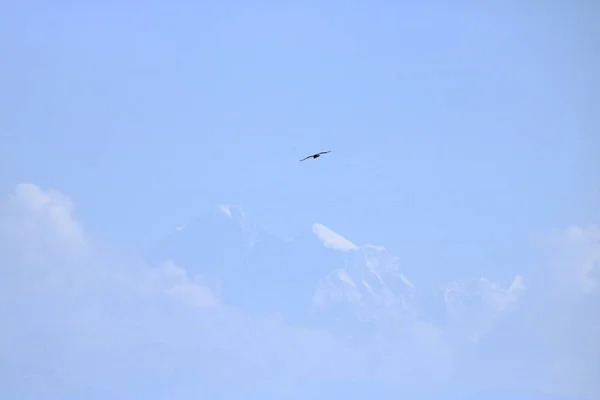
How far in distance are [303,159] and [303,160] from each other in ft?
1.31

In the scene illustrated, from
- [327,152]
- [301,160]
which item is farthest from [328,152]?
[301,160]

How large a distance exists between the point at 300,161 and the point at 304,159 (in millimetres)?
287

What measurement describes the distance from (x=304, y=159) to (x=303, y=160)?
0.93 feet

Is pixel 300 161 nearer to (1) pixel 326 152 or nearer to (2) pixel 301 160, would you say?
(2) pixel 301 160

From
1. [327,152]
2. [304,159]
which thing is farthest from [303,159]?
[327,152]

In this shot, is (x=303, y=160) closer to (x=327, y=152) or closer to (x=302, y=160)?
(x=302, y=160)

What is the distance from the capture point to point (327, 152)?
48.6 feet

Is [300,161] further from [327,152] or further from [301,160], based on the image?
[327,152]

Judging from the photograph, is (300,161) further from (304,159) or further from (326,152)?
(326,152)

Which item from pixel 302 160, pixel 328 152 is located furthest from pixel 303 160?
pixel 328 152

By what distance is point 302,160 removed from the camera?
1520 centimetres

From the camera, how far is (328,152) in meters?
15.1

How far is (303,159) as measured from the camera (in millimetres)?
14906

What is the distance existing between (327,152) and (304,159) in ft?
3.28
